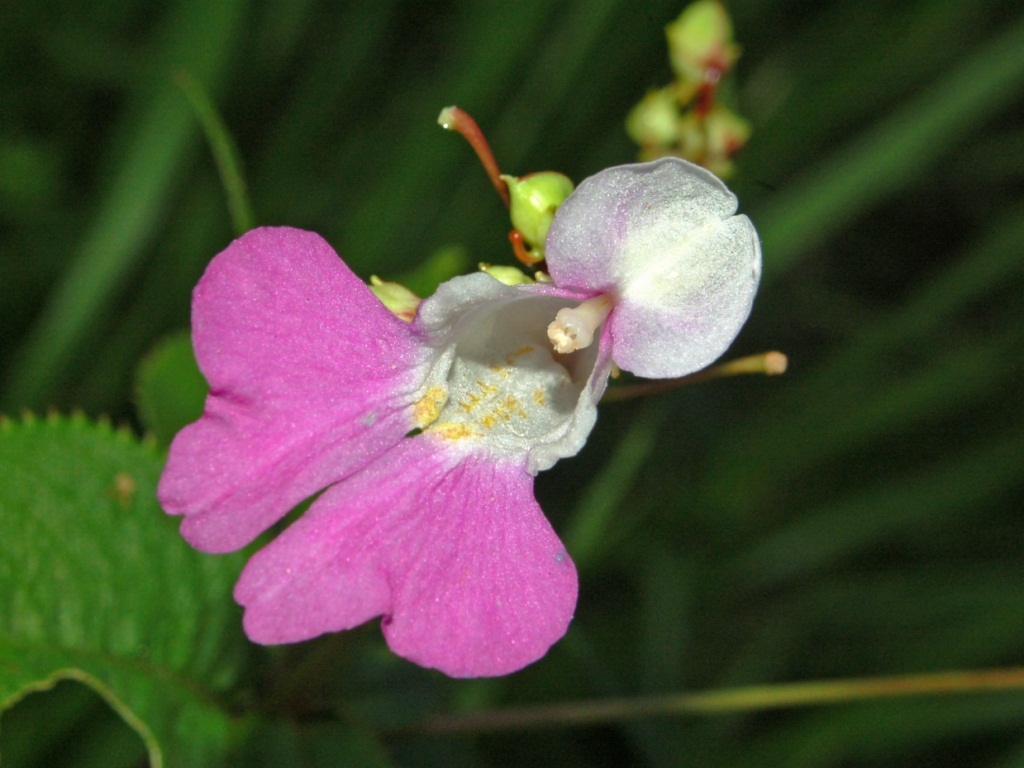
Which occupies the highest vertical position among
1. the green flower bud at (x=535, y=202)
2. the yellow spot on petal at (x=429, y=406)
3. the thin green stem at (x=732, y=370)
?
the green flower bud at (x=535, y=202)

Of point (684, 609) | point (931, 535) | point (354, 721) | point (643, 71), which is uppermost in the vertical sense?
point (643, 71)

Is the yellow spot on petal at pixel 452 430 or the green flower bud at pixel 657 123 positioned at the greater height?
the green flower bud at pixel 657 123

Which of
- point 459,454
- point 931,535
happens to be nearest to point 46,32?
point 459,454

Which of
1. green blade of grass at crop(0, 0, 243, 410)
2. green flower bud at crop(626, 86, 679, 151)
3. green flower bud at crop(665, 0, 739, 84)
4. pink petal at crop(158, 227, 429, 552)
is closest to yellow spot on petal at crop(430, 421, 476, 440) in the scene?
pink petal at crop(158, 227, 429, 552)

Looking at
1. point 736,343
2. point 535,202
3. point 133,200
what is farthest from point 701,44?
point 736,343

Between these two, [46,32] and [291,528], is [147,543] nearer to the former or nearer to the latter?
[291,528]

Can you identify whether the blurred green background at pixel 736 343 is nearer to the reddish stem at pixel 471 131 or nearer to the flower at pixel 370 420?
the flower at pixel 370 420

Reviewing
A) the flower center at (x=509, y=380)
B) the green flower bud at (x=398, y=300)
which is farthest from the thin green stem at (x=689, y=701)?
the green flower bud at (x=398, y=300)
